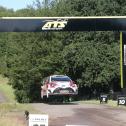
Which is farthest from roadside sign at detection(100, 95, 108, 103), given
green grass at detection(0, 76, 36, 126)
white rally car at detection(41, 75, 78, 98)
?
white rally car at detection(41, 75, 78, 98)

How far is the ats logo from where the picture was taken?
16844 mm

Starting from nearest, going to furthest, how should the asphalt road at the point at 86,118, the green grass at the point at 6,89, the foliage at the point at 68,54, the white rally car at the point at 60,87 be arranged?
the asphalt road at the point at 86,118 → the white rally car at the point at 60,87 → the foliage at the point at 68,54 → the green grass at the point at 6,89

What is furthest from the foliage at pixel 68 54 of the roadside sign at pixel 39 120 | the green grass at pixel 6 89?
the roadside sign at pixel 39 120

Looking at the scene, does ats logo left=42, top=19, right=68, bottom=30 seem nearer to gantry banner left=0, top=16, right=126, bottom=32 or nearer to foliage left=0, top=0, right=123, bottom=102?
gantry banner left=0, top=16, right=126, bottom=32

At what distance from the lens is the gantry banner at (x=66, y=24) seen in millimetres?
16641

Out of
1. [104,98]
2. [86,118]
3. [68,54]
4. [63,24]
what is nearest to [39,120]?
[63,24]

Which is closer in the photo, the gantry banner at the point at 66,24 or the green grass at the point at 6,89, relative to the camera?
the gantry banner at the point at 66,24

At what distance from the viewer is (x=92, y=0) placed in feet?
169

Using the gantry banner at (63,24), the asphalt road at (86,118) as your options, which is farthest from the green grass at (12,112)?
the gantry banner at (63,24)

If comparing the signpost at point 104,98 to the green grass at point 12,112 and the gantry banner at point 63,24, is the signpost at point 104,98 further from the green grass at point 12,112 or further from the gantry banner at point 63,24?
the gantry banner at point 63,24

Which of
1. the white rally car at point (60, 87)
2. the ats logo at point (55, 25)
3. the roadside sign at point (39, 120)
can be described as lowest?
the roadside sign at point (39, 120)

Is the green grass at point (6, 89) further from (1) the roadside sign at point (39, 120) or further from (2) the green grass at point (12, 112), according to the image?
(1) the roadside sign at point (39, 120)

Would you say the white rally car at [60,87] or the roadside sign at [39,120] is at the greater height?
the white rally car at [60,87]

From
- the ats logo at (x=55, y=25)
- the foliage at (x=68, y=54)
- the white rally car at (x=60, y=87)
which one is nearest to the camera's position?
the ats logo at (x=55, y=25)
